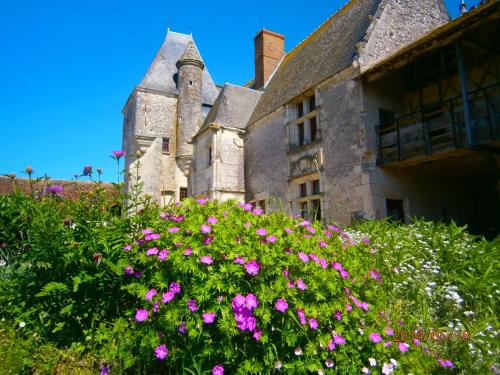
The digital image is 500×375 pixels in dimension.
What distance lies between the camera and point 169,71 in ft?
58.3

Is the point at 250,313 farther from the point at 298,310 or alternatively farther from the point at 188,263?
the point at 188,263

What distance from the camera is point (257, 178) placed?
12.8 meters

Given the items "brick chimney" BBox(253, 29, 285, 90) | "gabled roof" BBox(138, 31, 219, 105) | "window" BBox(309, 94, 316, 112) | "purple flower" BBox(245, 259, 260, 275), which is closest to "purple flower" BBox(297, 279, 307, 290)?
"purple flower" BBox(245, 259, 260, 275)

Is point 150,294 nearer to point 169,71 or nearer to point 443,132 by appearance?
point 443,132

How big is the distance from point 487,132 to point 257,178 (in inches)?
297

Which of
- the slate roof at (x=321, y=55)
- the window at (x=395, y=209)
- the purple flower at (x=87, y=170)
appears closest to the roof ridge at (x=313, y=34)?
the slate roof at (x=321, y=55)

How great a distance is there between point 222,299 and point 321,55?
432 inches

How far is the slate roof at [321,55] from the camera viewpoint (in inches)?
392

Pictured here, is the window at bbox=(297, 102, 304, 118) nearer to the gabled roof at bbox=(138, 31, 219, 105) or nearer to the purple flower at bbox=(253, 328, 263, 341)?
the gabled roof at bbox=(138, 31, 219, 105)

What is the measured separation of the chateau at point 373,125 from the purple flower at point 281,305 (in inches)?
140

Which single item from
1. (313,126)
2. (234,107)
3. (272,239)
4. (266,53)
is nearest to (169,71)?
(266,53)

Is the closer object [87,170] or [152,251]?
[152,251]

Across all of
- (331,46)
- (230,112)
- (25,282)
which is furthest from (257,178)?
(25,282)

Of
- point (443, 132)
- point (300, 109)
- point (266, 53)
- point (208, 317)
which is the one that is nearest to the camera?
point (208, 317)
